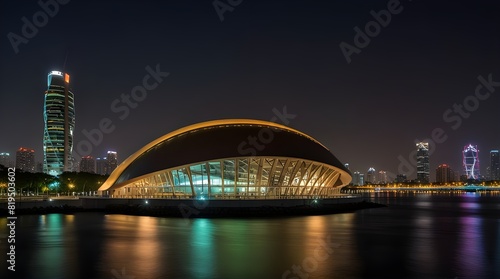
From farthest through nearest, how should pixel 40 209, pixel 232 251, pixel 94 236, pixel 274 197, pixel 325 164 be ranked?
pixel 325 164 → pixel 274 197 → pixel 40 209 → pixel 94 236 → pixel 232 251

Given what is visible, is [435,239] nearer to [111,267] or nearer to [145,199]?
[111,267]

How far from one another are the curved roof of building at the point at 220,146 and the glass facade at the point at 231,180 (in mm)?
813

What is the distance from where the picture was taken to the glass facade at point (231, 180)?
188ft

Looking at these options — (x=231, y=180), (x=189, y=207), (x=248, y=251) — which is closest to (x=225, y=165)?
(x=231, y=180)

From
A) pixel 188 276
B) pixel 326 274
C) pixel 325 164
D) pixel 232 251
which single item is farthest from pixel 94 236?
pixel 325 164

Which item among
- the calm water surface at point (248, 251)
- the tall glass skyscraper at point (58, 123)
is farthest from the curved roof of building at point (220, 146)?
the tall glass skyscraper at point (58, 123)

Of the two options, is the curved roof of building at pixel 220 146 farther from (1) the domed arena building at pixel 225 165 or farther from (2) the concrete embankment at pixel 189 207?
(2) the concrete embankment at pixel 189 207

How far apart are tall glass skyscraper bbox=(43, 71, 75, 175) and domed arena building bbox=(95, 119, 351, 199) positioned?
444 feet

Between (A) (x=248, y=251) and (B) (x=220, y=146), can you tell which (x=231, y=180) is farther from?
(A) (x=248, y=251)

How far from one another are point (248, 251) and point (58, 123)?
179594 millimetres

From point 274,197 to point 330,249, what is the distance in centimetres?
3149

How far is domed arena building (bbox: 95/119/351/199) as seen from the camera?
57.1 meters

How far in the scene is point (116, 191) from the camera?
6525cm

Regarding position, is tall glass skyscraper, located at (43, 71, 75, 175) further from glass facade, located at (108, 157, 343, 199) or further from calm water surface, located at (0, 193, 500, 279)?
calm water surface, located at (0, 193, 500, 279)
